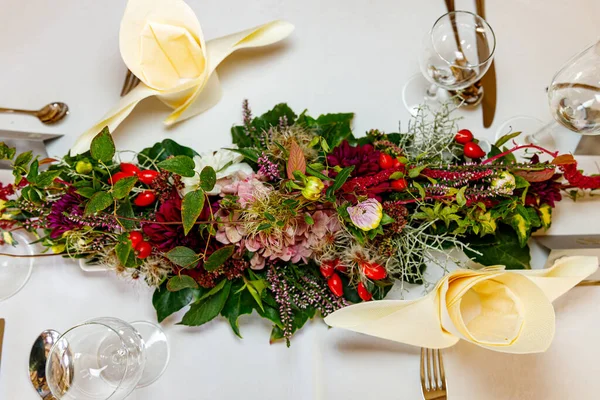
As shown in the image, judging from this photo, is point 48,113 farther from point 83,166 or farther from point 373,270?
point 373,270

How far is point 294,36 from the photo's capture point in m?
1.07

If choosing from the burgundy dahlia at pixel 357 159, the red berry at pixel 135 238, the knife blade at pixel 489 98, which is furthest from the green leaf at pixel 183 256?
the knife blade at pixel 489 98

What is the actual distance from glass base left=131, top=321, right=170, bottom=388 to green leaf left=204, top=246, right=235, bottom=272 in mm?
283

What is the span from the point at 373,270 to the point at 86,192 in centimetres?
57

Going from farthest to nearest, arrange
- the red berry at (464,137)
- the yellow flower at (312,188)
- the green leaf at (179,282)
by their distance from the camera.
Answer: the red berry at (464,137)
the green leaf at (179,282)
the yellow flower at (312,188)

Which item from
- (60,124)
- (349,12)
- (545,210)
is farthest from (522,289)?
(60,124)

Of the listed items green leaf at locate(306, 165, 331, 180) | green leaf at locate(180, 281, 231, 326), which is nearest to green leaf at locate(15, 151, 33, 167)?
green leaf at locate(180, 281, 231, 326)

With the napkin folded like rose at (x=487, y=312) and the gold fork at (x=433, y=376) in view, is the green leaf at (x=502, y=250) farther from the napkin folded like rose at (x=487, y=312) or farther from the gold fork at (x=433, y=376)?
the gold fork at (x=433, y=376)

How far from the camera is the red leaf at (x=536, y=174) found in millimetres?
793

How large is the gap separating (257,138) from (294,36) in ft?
1.03

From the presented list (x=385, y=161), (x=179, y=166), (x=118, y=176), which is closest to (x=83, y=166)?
(x=118, y=176)

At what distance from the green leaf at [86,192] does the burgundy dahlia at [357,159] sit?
466 mm

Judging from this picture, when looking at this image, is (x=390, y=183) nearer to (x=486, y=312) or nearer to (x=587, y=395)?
(x=486, y=312)

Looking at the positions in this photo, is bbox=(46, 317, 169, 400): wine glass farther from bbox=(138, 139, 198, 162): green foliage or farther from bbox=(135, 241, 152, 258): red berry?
Answer: bbox=(138, 139, 198, 162): green foliage
